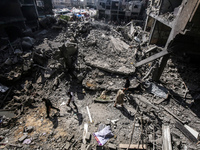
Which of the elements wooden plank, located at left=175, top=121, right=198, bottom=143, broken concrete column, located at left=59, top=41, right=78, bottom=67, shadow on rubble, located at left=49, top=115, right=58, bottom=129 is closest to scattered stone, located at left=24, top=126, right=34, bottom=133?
shadow on rubble, located at left=49, top=115, right=58, bottom=129

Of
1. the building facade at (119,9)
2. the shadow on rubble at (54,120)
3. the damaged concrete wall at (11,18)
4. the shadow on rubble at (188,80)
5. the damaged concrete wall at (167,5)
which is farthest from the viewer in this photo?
the building facade at (119,9)

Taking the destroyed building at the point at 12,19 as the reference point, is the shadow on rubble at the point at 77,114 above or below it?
below

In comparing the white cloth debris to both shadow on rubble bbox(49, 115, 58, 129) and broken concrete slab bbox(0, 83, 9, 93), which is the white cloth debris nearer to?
shadow on rubble bbox(49, 115, 58, 129)

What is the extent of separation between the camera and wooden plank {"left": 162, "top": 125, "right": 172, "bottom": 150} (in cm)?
479

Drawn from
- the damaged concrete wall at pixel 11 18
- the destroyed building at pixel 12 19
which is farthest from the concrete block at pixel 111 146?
the damaged concrete wall at pixel 11 18

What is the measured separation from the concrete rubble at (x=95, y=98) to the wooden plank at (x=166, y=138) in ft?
0.14

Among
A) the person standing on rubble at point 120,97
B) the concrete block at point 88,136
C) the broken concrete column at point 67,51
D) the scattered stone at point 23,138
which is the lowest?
the scattered stone at point 23,138

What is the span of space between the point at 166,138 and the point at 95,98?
4202 millimetres

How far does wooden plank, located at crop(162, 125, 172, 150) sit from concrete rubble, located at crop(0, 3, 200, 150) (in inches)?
1.7

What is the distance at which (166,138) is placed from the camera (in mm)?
5055

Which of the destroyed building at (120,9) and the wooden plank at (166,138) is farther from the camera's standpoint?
the destroyed building at (120,9)

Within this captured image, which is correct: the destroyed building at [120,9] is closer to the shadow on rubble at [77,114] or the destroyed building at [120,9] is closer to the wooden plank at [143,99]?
the wooden plank at [143,99]

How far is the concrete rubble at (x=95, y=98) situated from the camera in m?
5.21

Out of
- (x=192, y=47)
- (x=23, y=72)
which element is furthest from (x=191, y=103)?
(x=23, y=72)
